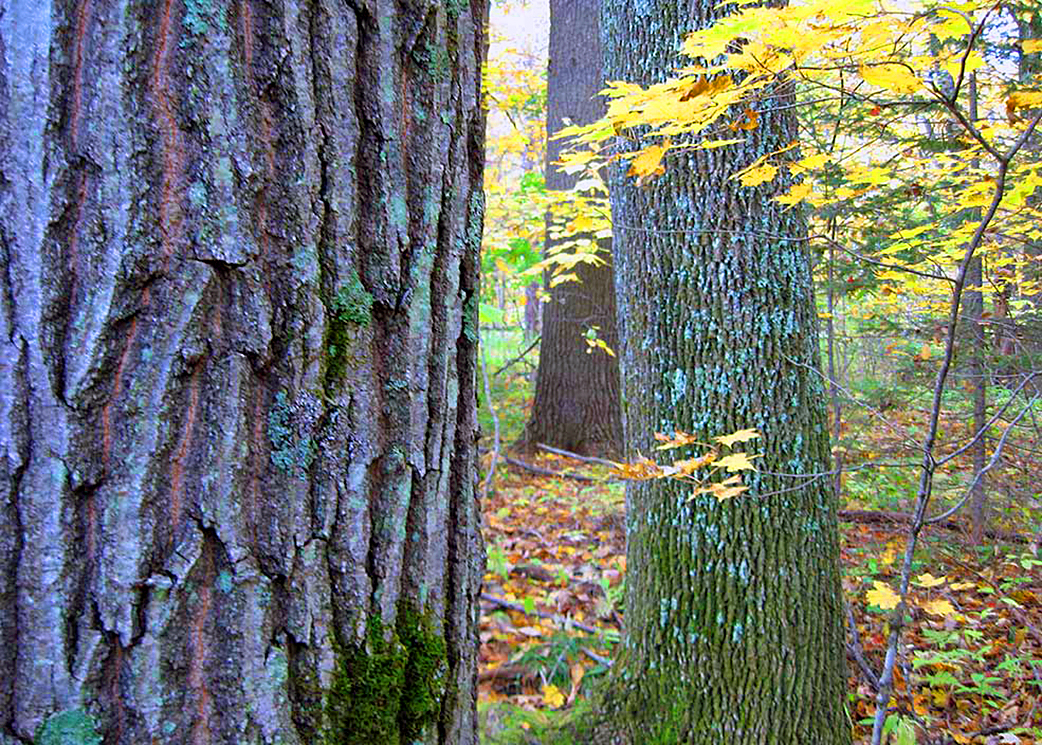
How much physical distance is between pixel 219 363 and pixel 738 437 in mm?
2214

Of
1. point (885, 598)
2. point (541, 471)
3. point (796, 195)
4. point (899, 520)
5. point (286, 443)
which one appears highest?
point (796, 195)

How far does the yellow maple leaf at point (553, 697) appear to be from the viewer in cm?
358

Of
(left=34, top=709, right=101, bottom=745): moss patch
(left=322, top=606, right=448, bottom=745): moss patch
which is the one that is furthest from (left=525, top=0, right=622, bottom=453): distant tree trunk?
(left=34, top=709, right=101, bottom=745): moss patch

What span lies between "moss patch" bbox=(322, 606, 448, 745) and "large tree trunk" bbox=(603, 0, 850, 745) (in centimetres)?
203

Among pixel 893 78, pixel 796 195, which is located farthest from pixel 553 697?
pixel 893 78

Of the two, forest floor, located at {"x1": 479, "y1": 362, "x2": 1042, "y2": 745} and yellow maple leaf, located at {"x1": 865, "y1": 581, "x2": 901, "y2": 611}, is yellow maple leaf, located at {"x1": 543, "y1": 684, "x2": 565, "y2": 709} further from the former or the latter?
yellow maple leaf, located at {"x1": 865, "y1": 581, "x2": 901, "y2": 611}

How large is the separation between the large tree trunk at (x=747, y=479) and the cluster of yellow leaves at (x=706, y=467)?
9 centimetres

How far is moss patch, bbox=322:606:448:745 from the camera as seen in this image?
3.08 ft

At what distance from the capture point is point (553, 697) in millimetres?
3627

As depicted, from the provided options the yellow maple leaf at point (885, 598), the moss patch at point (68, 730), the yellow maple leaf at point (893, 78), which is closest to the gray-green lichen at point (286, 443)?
the moss patch at point (68, 730)

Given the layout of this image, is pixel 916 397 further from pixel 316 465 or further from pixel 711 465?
pixel 316 465

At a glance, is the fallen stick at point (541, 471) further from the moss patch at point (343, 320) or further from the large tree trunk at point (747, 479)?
the moss patch at point (343, 320)

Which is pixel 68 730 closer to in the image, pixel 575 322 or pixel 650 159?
pixel 650 159

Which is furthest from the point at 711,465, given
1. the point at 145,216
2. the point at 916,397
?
the point at 916,397
